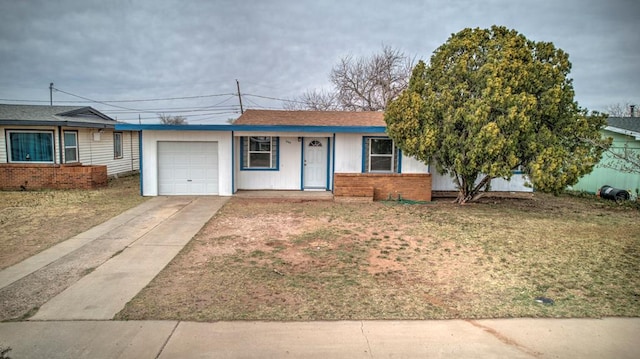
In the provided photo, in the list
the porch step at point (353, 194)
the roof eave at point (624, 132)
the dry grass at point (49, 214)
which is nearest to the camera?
the dry grass at point (49, 214)

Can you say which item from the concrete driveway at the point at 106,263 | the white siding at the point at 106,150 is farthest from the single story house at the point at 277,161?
the white siding at the point at 106,150

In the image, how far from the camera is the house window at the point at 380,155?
49.8 ft

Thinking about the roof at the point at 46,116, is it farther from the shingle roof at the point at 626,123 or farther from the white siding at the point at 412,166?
the shingle roof at the point at 626,123

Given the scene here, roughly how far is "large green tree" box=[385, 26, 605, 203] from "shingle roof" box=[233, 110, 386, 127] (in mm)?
3984

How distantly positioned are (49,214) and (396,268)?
32.9ft

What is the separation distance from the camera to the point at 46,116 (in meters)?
17.5

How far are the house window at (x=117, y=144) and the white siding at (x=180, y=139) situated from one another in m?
8.20

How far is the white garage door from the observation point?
14820mm

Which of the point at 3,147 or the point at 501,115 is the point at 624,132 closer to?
the point at 501,115

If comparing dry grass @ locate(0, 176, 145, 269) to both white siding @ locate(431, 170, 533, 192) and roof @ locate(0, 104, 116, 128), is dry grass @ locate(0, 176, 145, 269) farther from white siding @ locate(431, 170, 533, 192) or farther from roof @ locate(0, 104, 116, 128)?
white siding @ locate(431, 170, 533, 192)

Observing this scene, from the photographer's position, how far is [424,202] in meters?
14.3

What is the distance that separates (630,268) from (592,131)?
544 centimetres

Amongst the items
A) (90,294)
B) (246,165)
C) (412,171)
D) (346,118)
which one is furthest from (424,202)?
(90,294)

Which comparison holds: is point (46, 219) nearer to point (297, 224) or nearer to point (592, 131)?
point (297, 224)
